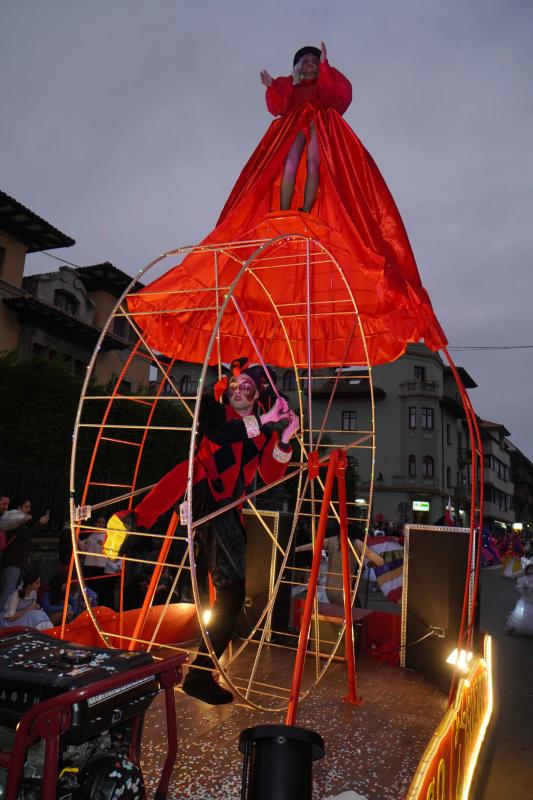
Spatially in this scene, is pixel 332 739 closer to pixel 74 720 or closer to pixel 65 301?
pixel 74 720

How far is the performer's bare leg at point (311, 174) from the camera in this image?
4.73m

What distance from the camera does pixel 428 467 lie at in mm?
41656

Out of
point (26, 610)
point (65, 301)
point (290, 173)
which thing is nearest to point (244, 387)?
point (290, 173)

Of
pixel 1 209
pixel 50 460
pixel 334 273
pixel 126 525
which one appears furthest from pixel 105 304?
pixel 126 525

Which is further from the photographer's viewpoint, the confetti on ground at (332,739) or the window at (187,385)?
the window at (187,385)

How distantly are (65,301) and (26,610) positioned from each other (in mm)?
18128

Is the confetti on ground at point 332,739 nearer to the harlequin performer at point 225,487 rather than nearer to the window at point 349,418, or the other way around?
the harlequin performer at point 225,487

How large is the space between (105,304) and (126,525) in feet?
71.9

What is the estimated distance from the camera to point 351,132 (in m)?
4.95

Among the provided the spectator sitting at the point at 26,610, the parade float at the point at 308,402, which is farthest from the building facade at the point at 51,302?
the parade float at the point at 308,402

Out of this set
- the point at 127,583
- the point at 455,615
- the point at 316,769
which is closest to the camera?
the point at 316,769

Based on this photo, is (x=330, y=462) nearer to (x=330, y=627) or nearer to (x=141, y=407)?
(x=330, y=627)

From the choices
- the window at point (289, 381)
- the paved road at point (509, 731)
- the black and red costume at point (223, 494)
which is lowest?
the paved road at point (509, 731)

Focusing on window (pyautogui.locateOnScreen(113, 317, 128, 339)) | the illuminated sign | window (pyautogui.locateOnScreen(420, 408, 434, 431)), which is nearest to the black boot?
the illuminated sign
